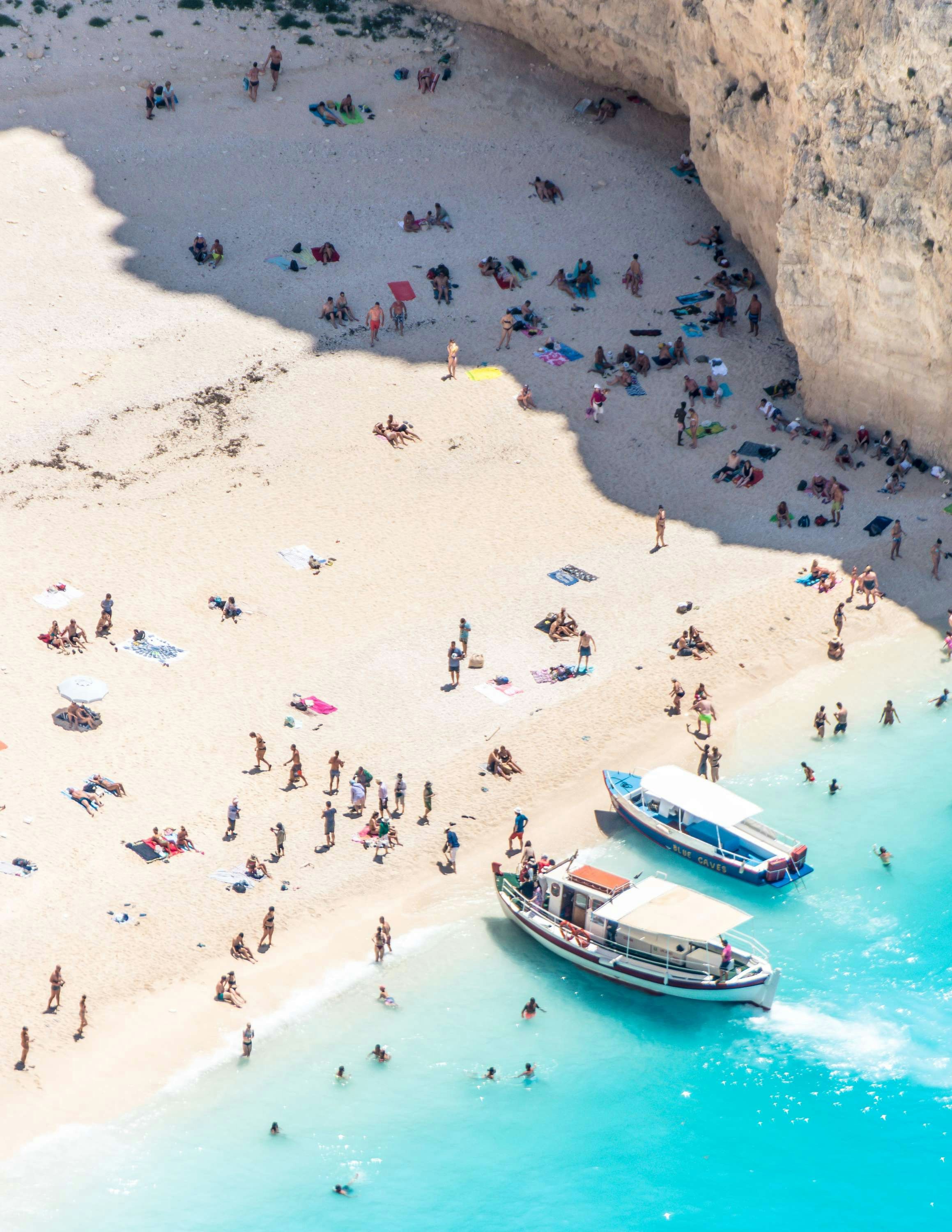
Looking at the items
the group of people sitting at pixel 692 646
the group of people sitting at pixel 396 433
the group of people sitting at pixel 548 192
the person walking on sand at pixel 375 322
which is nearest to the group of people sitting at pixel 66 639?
the group of people sitting at pixel 396 433

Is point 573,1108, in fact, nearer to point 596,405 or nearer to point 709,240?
point 596,405

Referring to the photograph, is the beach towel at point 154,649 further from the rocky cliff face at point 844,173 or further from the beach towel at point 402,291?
the rocky cliff face at point 844,173

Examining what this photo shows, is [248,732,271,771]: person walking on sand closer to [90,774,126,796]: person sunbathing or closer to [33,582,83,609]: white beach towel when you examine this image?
[90,774,126,796]: person sunbathing

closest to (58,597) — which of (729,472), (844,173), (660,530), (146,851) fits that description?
(146,851)

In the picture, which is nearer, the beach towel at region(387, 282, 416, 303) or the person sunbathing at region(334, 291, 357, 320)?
the person sunbathing at region(334, 291, 357, 320)

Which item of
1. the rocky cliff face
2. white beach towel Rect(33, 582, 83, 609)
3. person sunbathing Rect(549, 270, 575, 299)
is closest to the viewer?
white beach towel Rect(33, 582, 83, 609)

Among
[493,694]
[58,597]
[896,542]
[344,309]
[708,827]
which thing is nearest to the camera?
[708,827]

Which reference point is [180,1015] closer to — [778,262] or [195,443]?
[195,443]

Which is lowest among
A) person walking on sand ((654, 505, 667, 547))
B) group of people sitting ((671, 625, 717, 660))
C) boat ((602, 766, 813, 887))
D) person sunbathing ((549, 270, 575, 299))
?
boat ((602, 766, 813, 887))

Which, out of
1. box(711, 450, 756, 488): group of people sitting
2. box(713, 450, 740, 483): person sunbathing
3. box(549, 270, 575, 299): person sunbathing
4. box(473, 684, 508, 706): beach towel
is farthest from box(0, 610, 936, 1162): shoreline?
box(549, 270, 575, 299): person sunbathing
